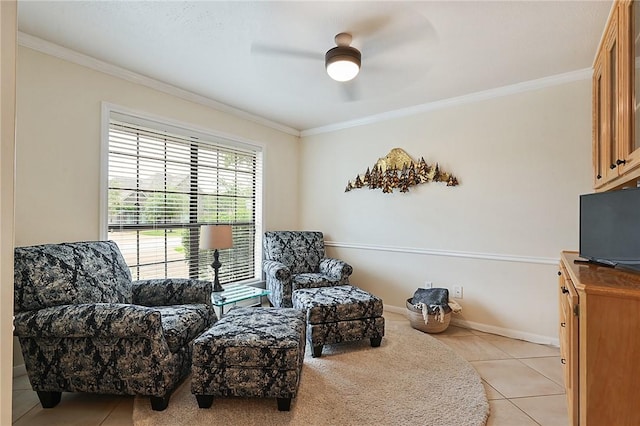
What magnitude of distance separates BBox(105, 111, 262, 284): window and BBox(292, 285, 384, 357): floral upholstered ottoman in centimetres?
140

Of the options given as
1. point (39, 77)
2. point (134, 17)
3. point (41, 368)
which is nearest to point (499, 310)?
point (41, 368)

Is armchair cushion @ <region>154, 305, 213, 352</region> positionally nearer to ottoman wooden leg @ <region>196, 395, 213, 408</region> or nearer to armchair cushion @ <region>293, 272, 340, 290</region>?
ottoman wooden leg @ <region>196, 395, 213, 408</region>

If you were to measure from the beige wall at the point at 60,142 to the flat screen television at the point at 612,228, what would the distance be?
353 cm

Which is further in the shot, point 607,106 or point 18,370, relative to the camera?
point 18,370

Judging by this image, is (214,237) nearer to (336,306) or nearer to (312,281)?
(312,281)

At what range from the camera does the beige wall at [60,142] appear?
2242 millimetres

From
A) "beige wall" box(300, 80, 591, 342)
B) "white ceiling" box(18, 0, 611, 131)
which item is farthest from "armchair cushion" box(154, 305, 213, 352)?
"beige wall" box(300, 80, 591, 342)

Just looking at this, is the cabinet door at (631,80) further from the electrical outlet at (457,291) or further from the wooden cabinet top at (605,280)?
the electrical outlet at (457,291)

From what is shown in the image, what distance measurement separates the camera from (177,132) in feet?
10.6

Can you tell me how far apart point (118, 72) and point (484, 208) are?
3574 millimetres

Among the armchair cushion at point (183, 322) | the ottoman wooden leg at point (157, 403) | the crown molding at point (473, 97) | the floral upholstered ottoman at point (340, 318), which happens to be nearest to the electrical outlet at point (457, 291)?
the floral upholstered ottoman at point (340, 318)

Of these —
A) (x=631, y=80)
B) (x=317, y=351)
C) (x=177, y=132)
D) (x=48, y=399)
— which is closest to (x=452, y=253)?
(x=317, y=351)

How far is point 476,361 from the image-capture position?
8.33 ft

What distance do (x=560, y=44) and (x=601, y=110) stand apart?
559 millimetres
